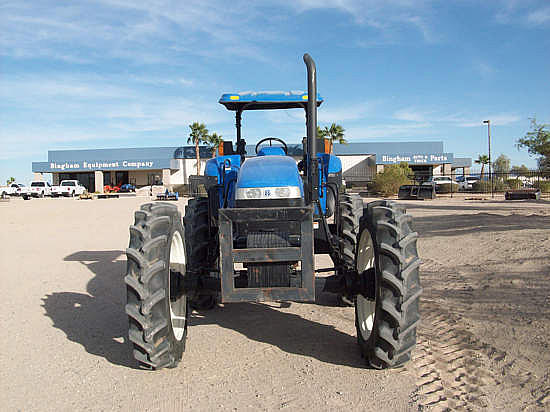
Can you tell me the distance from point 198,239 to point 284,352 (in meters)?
1.47

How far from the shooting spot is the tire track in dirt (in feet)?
10.4

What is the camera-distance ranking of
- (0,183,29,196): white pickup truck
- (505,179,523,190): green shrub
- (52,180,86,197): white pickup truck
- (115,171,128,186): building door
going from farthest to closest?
(115,171,128,186): building door < (52,180,86,197): white pickup truck < (0,183,29,196): white pickup truck < (505,179,523,190): green shrub

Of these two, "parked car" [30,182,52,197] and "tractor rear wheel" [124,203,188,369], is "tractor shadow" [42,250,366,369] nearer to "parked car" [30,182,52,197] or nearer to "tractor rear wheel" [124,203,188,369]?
"tractor rear wheel" [124,203,188,369]

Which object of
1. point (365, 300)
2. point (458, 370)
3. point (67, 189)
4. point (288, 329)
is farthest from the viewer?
point (67, 189)

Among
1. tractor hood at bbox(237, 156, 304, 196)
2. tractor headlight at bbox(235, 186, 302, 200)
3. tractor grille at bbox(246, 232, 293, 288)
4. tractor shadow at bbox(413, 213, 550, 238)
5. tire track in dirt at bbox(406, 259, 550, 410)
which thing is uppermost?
tractor hood at bbox(237, 156, 304, 196)

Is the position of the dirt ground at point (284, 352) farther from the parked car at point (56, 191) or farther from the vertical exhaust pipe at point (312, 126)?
the parked car at point (56, 191)

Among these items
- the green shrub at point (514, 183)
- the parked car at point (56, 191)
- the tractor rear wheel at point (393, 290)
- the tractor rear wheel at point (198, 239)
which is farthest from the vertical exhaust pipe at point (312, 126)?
the parked car at point (56, 191)

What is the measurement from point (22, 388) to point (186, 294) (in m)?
1.35

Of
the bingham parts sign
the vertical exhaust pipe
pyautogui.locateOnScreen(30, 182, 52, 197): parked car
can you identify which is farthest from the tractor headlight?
the bingham parts sign

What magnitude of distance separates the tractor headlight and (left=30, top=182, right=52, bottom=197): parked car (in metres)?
42.9

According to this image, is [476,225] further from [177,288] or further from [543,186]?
[543,186]

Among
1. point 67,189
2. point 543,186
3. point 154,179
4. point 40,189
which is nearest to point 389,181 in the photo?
point 543,186

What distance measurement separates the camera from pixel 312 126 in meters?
4.14

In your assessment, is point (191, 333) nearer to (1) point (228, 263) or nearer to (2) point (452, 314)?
(1) point (228, 263)
